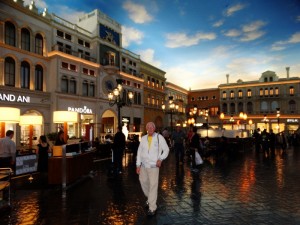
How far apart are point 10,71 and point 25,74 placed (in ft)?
4.76

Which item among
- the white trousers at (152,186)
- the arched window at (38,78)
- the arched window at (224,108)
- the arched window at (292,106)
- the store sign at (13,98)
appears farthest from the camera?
the arched window at (224,108)

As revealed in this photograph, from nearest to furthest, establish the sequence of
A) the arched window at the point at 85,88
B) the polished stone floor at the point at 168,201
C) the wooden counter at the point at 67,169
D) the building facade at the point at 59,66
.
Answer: the polished stone floor at the point at 168,201 < the wooden counter at the point at 67,169 < the building facade at the point at 59,66 < the arched window at the point at 85,88

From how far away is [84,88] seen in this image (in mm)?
28281

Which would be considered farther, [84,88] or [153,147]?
[84,88]

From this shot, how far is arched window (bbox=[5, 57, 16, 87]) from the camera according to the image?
21.0 meters

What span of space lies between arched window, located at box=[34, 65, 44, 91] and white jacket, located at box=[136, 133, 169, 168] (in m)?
21.1

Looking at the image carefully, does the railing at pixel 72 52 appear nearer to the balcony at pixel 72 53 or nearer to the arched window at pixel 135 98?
the balcony at pixel 72 53

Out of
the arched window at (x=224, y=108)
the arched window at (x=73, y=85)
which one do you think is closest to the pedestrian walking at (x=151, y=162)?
the arched window at (x=73, y=85)

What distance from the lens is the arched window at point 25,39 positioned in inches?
886

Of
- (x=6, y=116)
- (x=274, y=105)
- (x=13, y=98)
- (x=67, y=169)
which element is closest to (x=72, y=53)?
(x=13, y=98)

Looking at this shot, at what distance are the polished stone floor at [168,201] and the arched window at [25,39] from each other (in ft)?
56.4

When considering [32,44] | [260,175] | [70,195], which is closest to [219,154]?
[260,175]

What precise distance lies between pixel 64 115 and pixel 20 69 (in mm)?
15086

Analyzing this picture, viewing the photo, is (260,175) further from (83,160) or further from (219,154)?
(219,154)
